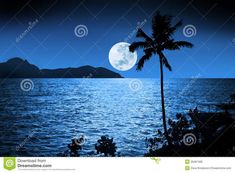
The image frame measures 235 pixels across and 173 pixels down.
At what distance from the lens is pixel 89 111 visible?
3.98 metres

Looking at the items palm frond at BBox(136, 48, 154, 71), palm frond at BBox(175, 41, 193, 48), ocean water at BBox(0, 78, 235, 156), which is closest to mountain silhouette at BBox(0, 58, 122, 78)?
ocean water at BBox(0, 78, 235, 156)

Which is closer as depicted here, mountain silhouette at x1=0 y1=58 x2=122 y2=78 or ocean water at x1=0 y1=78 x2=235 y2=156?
ocean water at x1=0 y1=78 x2=235 y2=156

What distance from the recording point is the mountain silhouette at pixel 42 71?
4.06 m

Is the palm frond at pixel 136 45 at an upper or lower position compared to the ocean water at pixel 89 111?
upper

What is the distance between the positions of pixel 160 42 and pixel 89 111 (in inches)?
41.4

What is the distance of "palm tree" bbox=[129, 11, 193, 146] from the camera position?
381 centimetres

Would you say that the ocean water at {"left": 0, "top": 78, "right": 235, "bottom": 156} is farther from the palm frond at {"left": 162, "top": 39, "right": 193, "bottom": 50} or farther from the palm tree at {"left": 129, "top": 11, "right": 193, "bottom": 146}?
the palm frond at {"left": 162, "top": 39, "right": 193, "bottom": 50}

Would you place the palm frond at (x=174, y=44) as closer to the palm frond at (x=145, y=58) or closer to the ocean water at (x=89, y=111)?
the palm frond at (x=145, y=58)

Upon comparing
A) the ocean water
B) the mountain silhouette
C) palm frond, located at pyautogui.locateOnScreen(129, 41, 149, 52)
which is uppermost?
palm frond, located at pyautogui.locateOnScreen(129, 41, 149, 52)

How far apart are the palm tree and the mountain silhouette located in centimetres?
39

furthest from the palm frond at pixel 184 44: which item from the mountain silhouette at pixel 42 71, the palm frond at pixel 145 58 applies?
the mountain silhouette at pixel 42 71

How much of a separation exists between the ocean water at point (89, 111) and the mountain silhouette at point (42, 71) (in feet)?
0.29

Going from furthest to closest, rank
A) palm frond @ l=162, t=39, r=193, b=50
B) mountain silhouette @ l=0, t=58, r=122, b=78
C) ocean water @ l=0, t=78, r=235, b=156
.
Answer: mountain silhouette @ l=0, t=58, r=122, b=78 < palm frond @ l=162, t=39, r=193, b=50 < ocean water @ l=0, t=78, r=235, b=156

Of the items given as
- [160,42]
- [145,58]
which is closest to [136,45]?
[145,58]
